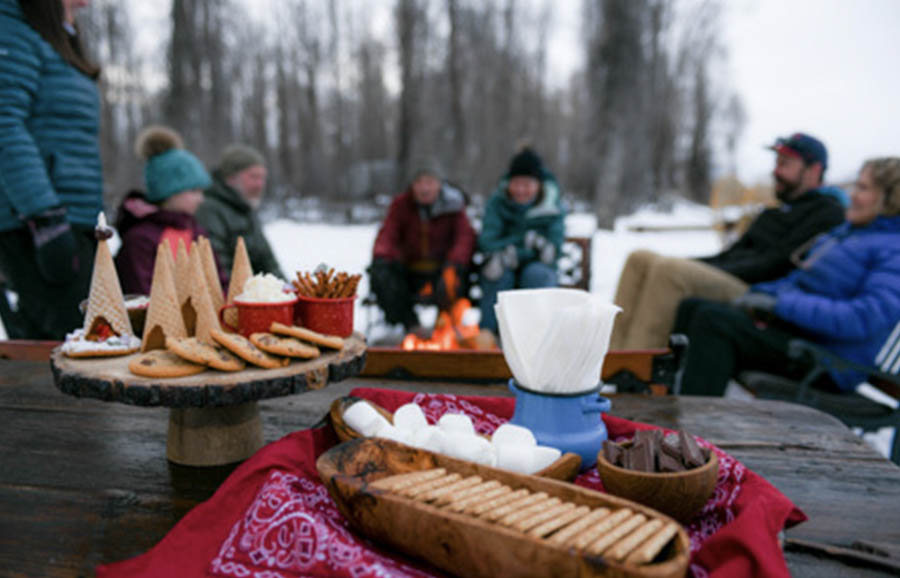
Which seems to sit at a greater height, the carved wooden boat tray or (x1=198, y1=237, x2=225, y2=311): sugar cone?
(x1=198, y1=237, x2=225, y2=311): sugar cone

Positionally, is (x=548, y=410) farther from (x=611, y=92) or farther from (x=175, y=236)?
(x=611, y=92)

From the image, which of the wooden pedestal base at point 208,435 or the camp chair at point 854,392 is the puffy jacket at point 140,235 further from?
the camp chair at point 854,392

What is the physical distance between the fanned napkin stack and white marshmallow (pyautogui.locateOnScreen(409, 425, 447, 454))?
231mm

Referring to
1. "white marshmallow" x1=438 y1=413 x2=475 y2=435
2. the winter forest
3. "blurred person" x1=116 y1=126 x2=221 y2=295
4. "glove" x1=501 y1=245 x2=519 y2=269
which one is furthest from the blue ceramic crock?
the winter forest

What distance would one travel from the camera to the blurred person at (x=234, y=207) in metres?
3.70

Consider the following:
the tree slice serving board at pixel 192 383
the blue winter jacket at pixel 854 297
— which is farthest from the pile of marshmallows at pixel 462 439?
the blue winter jacket at pixel 854 297

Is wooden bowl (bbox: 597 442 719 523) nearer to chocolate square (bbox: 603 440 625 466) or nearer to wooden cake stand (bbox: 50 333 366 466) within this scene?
chocolate square (bbox: 603 440 625 466)

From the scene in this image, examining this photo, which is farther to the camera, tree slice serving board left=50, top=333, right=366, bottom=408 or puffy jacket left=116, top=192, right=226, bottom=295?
puffy jacket left=116, top=192, right=226, bottom=295

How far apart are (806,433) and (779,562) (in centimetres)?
95

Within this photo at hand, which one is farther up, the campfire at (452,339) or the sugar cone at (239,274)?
the sugar cone at (239,274)

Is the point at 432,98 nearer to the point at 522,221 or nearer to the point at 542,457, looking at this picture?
the point at 522,221

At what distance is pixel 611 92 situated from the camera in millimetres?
9703

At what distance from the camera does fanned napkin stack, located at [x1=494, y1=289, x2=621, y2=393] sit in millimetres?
1048

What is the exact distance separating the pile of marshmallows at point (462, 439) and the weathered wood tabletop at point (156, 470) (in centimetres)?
38
